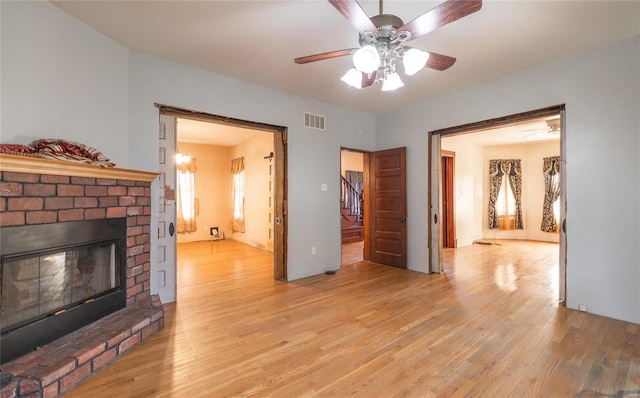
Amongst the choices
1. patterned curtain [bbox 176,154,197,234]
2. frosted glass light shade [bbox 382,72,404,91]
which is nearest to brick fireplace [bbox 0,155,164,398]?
frosted glass light shade [bbox 382,72,404,91]

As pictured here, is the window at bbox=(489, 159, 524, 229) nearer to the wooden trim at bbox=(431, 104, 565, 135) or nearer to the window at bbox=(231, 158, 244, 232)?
the wooden trim at bbox=(431, 104, 565, 135)

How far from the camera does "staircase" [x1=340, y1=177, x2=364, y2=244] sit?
25.6 feet

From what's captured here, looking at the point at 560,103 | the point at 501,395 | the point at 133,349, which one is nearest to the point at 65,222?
the point at 133,349

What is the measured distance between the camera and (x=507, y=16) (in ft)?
7.95

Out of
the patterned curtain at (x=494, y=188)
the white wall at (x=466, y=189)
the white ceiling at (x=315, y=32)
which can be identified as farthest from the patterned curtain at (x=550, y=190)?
the white ceiling at (x=315, y=32)

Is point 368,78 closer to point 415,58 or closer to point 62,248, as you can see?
point 415,58

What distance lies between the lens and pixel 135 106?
120 inches

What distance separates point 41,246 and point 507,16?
3970 millimetres

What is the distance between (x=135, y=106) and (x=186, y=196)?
16.5 ft

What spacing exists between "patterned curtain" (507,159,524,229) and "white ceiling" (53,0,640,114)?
5.52 m

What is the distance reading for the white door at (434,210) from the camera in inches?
179

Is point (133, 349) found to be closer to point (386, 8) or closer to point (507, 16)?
point (386, 8)

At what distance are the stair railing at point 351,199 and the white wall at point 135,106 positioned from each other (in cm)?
322

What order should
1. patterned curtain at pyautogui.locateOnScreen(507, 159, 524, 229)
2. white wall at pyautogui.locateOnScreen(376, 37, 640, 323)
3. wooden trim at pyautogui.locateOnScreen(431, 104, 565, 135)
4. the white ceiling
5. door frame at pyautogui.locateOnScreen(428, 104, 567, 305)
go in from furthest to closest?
patterned curtain at pyautogui.locateOnScreen(507, 159, 524, 229)
wooden trim at pyautogui.locateOnScreen(431, 104, 565, 135)
door frame at pyautogui.locateOnScreen(428, 104, 567, 305)
white wall at pyautogui.locateOnScreen(376, 37, 640, 323)
the white ceiling
